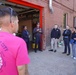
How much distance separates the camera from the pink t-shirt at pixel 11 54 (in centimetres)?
177

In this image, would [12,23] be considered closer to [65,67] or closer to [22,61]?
[22,61]

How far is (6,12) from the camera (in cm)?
193

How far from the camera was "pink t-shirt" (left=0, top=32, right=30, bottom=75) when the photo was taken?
5.79ft

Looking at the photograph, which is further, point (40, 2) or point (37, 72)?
point (40, 2)

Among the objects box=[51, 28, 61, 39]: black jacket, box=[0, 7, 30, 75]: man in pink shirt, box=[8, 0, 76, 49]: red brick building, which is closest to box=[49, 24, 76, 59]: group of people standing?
box=[51, 28, 61, 39]: black jacket

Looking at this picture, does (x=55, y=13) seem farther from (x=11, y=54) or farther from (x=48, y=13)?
(x=11, y=54)

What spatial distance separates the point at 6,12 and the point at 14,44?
35 centimetres

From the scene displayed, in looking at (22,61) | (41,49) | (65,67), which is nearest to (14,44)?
(22,61)

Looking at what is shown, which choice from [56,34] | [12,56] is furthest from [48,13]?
[12,56]

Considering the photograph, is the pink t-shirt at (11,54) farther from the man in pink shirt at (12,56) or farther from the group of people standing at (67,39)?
the group of people standing at (67,39)

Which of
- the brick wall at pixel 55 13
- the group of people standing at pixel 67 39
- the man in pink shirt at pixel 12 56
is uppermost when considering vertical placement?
the brick wall at pixel 55 13

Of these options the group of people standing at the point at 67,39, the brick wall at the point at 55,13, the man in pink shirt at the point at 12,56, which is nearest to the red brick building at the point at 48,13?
the brick wall at the point at 55,13

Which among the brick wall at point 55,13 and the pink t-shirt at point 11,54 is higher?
the brick wall at point 55,13

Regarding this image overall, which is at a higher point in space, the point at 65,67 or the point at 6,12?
the point at 6,12
